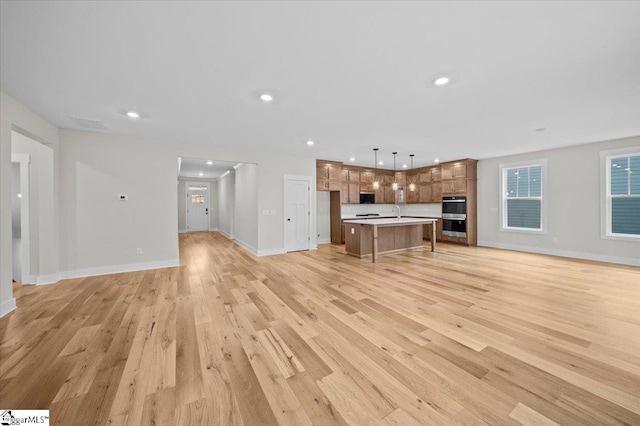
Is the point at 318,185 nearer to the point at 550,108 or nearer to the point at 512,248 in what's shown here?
the point at 550,108

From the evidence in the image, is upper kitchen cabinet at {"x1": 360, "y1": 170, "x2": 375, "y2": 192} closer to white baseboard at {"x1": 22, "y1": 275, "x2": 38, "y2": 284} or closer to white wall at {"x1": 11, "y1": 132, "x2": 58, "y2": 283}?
white wall at {"x1": 11, "y1": 132, "x2": 58, "y2": 283}

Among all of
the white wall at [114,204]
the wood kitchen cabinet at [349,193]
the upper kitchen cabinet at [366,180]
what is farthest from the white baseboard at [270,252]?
the upper kitchen cabinet at [366,180]

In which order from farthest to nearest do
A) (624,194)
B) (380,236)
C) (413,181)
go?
(413,181)
(380,236)
(624,194)

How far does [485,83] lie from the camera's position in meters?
2.75

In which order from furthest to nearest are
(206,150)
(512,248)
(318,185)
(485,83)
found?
(318,185), (512,248), (206,150), (485,83)

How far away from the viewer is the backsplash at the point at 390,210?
884cm

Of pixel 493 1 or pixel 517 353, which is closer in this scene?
pixel 493 1

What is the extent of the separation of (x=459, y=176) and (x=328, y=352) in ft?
24.4

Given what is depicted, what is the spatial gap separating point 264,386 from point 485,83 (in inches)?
147

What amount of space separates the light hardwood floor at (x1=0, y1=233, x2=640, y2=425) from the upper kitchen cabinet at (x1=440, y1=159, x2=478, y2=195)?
397cm

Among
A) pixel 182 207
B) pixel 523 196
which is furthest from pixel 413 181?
pixel 182 207

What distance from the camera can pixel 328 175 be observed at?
25.4 ft

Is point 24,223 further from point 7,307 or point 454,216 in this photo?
point 454,216

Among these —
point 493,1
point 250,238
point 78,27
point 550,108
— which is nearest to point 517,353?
point 493,1
